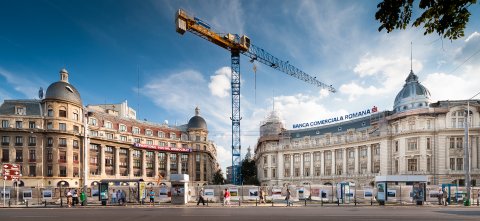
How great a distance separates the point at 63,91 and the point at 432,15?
3004 inches

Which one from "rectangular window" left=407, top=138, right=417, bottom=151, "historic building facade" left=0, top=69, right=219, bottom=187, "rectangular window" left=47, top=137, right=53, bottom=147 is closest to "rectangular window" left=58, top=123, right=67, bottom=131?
"historic building facade" left=0, top=69, right=219, bottom=187

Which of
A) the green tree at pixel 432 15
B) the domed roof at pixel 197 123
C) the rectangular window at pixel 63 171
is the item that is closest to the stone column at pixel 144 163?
the domed roof at pixel 197 123

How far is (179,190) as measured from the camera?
119 feet

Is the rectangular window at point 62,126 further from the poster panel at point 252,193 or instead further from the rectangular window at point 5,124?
the poster panel at point 252,193

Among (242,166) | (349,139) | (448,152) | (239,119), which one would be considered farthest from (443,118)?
(242,166)

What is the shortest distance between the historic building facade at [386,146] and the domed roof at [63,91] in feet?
169

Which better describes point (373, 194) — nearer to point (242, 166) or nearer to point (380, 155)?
point (380, 155)

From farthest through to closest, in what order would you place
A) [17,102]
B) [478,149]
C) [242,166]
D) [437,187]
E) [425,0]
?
[242,166]
[17,102]
[478,149]
[437,187]
[425,0]

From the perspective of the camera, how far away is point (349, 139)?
78.2 m

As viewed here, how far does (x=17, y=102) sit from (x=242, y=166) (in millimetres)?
58548

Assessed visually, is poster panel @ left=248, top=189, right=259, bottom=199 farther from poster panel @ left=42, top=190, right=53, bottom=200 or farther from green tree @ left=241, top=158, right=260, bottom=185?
green tree @ left=241, top=158, right=260, bottom=185

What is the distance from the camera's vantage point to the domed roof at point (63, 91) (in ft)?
229

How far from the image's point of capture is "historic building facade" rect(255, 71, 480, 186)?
60.6 meters

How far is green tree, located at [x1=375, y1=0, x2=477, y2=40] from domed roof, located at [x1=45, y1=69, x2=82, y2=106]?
245ft
